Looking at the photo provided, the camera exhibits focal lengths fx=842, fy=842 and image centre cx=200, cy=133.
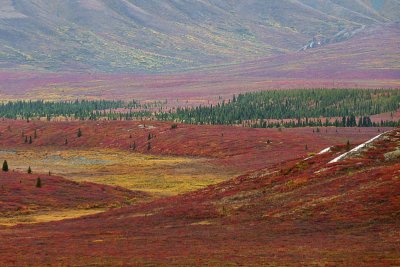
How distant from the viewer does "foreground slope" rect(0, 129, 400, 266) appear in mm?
44938

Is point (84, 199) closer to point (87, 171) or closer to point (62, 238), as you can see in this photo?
point (62, 238)

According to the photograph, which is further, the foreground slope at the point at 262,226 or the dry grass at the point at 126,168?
the dry grass at the point at 126,168

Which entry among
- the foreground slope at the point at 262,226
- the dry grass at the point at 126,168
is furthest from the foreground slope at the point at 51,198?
the dry grass at the point at 126,168

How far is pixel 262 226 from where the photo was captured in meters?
57.5

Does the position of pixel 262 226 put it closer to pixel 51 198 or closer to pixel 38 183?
pixel 51 198

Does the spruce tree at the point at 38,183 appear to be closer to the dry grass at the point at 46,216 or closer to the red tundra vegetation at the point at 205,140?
the dry grass at the point at 46,216

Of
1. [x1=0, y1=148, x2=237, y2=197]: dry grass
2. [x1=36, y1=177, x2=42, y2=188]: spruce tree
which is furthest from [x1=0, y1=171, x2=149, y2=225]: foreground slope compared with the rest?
[x1=0, y1=148, x2=237, y2=197]: dry grass

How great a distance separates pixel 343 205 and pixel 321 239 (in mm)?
9973

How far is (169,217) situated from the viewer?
67375mm

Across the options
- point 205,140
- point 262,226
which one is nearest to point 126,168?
point 205,140

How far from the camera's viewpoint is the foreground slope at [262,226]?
44.9 m

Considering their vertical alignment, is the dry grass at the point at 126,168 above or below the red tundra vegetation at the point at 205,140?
below

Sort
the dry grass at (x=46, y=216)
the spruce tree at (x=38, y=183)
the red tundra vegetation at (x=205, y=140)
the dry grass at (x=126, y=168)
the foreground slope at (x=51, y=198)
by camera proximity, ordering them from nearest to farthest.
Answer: the dry grass at (x=46, y=216) < the foreground slope at (x=51, y=198) < the spruce tree at (x=38, y=183) < the dry grass at (x=126, y=168) < the red tundra vegetation at (x=205, y=140)

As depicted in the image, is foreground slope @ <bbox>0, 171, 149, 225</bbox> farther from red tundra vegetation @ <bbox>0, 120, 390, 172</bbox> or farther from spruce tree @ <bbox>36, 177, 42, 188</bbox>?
red tundra vegetation @ <bbox>0, 120, 390, 172</bbox>
